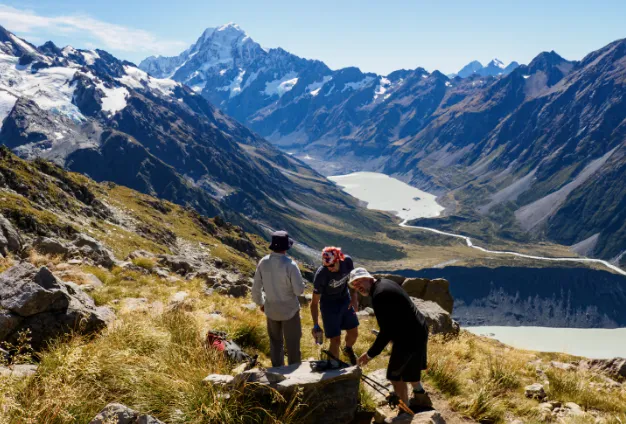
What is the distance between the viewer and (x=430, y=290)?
29.1m

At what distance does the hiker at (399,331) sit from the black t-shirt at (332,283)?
1.77m

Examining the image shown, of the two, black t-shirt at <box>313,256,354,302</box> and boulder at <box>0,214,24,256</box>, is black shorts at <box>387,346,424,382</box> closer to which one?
black t-shirt at <box>313,256,354,302</box>

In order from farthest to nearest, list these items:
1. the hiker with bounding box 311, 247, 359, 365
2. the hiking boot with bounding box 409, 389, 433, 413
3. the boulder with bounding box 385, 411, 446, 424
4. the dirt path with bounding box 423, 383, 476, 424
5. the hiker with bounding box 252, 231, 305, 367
→ the hiker with bounding box 311, 247, 359, 365, the hiker with bounding box 252, 231, 305, 367, the dirt path with bounding box 423, 383, 476, 424, the hiking boot with bounding box 409, 389, 433, 413, the boulder with bounding box 385, 411, 446, 424

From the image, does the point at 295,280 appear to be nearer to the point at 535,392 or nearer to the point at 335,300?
the point at 335,300

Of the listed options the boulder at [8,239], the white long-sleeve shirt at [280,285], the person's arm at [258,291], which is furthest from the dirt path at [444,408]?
the boulder at [8,239]

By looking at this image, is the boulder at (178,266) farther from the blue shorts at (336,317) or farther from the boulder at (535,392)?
the boulder at (535,392)

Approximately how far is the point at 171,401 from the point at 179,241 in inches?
3244

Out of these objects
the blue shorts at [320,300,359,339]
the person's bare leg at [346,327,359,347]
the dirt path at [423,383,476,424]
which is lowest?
the dirt path at [423,383,476,424]

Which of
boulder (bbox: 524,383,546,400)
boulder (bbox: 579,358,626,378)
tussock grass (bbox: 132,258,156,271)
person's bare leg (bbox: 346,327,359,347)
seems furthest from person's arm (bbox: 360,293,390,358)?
tussock grass (bbox: 132,258,156,271)

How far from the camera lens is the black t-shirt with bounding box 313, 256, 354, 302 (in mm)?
11305

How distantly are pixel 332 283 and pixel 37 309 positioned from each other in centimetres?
683

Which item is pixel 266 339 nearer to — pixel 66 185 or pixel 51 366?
pixel 51 366

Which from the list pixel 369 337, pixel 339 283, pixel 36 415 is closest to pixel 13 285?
pixel 36 415

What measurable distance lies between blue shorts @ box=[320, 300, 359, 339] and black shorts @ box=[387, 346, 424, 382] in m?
2.30
